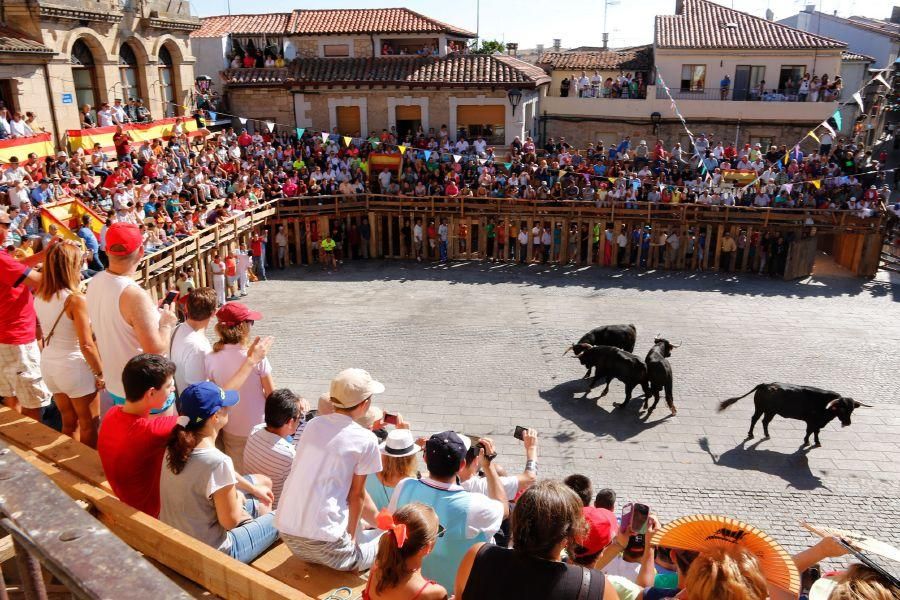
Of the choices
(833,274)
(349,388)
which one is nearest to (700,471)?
(349,388)

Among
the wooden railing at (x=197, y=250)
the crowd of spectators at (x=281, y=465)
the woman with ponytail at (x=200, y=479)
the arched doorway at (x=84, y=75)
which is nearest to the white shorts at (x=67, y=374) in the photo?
the crowd of spectators at (x=281, y=465)

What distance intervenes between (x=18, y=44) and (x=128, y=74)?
5289mm

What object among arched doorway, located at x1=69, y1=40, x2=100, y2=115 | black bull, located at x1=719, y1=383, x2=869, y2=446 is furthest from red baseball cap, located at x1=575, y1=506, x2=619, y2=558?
arched doorway, located at x1=69, y1=40, x2=100, y2=115

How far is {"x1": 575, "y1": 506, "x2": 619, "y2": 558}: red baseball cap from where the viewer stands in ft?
13.8

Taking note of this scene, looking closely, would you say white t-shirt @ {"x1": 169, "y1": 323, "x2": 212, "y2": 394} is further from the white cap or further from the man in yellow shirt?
the man in yellow shirt

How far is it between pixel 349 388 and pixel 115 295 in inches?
80.4

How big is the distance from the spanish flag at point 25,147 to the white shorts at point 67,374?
12657mm

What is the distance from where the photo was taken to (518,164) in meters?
21.7

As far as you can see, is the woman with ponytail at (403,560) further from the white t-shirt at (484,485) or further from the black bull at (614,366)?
the black bull at (614,366)

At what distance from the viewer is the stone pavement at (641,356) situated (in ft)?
29.8

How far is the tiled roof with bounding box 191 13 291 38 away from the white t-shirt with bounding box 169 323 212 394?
24.3 metres

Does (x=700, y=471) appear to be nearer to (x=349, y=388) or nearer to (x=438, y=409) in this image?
(x=438, y=409)

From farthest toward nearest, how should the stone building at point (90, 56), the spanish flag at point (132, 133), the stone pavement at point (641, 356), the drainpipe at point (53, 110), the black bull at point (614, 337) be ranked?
the spanish flag at point (132, 133) → the drainpipe at point (53, 110) → the stone building at point (90, 56) → the black bull at point (614, 337) → the stone pavement at point (641, 356)

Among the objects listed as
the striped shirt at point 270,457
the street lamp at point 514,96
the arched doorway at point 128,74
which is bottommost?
the striped shirt at point 270,457
